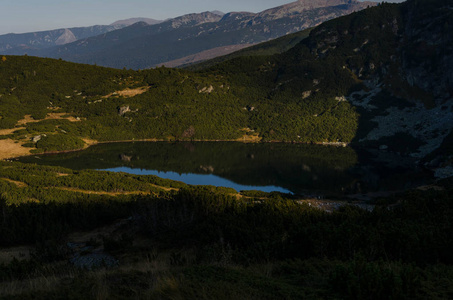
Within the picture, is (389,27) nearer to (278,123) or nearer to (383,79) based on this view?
Answer: (383,79)

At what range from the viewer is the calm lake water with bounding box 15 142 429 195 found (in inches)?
3346

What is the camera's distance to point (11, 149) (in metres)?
111

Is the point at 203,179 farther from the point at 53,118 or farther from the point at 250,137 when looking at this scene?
the point at 53,118

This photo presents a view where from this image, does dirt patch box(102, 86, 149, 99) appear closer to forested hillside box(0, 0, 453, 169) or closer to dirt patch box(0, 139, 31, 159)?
forested hillside box(0, 0, 453, 169)

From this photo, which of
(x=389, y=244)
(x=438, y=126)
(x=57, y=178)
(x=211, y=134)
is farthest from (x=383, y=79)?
(x=389, y=244)

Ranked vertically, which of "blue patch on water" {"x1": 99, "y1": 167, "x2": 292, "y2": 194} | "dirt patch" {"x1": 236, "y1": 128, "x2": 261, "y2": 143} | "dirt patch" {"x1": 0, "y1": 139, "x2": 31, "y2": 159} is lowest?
"dirt patch" {"x1": 236, "y1": 128, "x2": 261, "y2": 143}

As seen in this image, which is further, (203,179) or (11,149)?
(11,149)

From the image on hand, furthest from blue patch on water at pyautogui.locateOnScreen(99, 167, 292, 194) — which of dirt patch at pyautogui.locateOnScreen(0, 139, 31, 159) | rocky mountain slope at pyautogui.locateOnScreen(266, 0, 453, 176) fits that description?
rocky mountain slope at pyautogui.locateOnScreen(266, 0, 453, 176)

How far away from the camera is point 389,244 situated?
1512 cm

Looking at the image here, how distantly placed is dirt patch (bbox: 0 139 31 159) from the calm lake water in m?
5.62

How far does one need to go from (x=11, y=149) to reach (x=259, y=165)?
84.1 m

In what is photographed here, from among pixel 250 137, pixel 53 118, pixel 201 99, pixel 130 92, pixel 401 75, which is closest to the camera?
pixel 53 118

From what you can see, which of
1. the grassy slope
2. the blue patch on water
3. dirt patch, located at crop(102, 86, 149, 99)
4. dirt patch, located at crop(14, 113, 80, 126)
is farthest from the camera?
dirt patch, located at crop(102, 86, 149, 99)

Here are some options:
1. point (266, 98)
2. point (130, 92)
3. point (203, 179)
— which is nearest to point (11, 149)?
point (203, 179)
